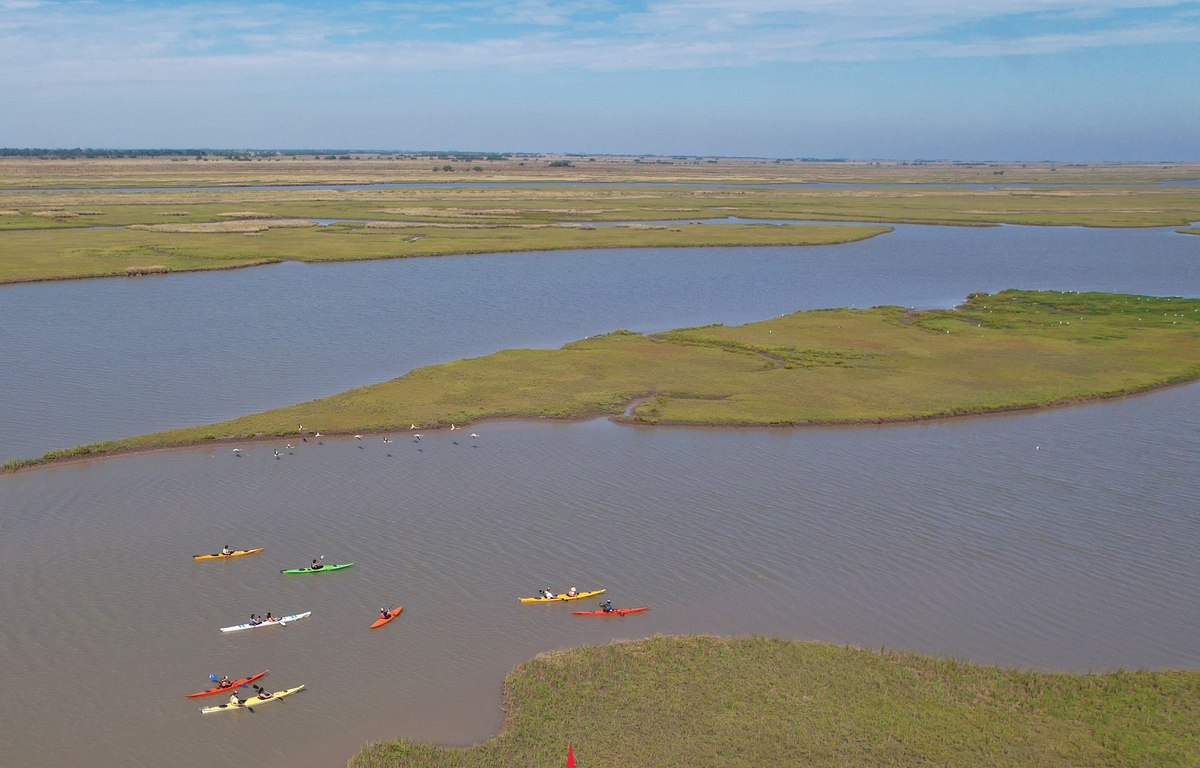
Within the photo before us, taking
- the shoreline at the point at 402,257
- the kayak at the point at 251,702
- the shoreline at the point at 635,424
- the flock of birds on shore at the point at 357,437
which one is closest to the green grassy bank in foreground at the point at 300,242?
the shoreline at the point at 402,257

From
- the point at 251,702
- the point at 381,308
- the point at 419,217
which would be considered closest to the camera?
the point at 251,702

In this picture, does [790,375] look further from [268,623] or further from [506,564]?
[268,623]

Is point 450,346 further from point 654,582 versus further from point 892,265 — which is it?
point 892,265

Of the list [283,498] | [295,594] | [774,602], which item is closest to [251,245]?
[283,498]

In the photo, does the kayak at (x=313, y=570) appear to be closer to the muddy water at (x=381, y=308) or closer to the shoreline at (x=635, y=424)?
the shoreline at (x=635, y=424)

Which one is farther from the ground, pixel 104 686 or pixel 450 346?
pixel 450 346

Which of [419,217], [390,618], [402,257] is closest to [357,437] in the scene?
[390,618]

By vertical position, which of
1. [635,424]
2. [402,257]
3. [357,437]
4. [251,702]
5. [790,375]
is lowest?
[251,702]
